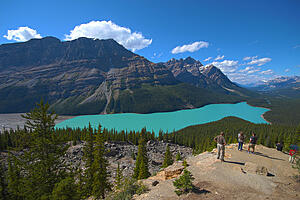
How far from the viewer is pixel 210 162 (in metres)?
16.7

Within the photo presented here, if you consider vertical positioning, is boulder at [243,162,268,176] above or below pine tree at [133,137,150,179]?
above

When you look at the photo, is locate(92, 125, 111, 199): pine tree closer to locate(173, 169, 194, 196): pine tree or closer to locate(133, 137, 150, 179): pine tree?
locate(133, 137, 150, 179): pine tree

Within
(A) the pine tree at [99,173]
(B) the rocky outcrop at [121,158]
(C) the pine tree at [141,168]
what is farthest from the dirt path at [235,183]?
(B) the rocky outcrop at [121,158]

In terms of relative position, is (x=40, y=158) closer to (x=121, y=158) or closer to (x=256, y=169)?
(x=256, y=169)

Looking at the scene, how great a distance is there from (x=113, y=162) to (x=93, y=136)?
40.4 m

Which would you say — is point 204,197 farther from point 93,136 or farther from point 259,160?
point 93,136

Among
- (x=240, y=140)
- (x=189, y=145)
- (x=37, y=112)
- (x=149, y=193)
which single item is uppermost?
(x=37, y=112)

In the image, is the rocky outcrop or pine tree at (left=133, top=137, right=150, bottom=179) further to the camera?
the rocky outcrop

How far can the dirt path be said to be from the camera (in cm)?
1095

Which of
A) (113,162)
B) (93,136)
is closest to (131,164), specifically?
(113,162)

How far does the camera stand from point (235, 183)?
12422mm

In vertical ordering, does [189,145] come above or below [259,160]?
below

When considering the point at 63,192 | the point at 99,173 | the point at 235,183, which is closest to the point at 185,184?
the point at 235,183

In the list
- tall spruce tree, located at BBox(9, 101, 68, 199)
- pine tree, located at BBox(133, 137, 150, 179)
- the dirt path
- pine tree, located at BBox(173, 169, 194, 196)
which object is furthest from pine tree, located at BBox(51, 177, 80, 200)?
pine tree, located at BBox(133, 137, 150, 179)
